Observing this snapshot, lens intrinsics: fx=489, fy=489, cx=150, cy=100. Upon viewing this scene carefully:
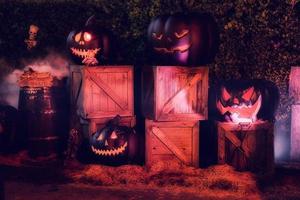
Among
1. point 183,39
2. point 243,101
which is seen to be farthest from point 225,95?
point 183,39

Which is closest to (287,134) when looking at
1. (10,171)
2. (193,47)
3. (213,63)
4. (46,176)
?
(213,63)

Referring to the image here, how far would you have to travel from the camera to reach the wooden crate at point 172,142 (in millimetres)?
→ 7875

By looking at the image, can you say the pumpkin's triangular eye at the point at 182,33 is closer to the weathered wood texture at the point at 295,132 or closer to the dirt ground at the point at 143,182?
the dirt ground at the point at 143,182

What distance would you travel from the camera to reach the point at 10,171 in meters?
7.93

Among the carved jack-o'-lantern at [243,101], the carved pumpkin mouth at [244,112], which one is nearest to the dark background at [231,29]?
the carved jack-o'-lantern at [243,101]

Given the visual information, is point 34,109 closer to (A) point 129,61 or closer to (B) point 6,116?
(B) point 6,116

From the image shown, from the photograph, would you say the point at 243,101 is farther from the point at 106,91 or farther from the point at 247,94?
the point at 106,91

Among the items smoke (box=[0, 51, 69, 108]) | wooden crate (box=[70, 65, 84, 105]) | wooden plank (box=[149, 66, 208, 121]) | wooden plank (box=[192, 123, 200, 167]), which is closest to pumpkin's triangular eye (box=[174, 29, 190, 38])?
wooden plank (box=[149, 66, 208, 121])

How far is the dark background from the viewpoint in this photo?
28.6 ft

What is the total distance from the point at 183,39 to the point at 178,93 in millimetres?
870

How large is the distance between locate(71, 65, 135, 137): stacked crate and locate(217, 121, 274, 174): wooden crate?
1.69 metres

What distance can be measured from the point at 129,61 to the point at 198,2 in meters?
1.84

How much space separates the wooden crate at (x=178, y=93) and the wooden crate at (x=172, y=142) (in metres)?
0.13

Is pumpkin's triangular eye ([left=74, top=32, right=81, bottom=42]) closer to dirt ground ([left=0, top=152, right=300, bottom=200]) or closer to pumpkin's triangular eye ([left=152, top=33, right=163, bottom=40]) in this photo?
pumpkin's triangular eye ([left=152, top=33, right=163, bottom=40])
